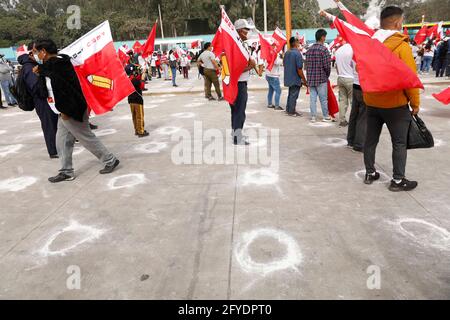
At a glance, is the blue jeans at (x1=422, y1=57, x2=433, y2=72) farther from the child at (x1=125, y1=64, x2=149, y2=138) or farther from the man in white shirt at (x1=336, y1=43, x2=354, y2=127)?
the child at (x1=125, y1=64, x2=149, y2=138)

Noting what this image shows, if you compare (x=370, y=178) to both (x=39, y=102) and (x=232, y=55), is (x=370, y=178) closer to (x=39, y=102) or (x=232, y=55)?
(x=232, y=55)

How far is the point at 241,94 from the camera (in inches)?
216

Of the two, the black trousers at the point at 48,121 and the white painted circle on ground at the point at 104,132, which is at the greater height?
the black trousers at the point at 48,121

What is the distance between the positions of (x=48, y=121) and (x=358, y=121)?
4.81 m

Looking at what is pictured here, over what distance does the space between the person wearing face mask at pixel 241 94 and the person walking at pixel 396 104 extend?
6.76 feet

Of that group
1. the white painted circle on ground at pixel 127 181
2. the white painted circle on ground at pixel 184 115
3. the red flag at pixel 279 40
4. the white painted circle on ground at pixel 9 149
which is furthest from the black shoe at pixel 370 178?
the red flag at pixel 279 40

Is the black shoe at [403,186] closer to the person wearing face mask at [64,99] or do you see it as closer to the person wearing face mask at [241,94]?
the person wearing face mask at [241,94]

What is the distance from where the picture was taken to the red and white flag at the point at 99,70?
4.38 metres

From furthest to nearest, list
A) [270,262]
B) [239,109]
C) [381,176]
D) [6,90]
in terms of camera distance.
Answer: [6,90] → [239,109] → [381,176] → [270,262]

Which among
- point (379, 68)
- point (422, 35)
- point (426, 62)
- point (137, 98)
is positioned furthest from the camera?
point (422, 35)

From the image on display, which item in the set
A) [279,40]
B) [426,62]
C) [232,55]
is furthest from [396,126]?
[426,62]

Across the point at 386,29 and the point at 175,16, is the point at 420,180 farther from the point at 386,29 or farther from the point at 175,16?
the point at 175,16

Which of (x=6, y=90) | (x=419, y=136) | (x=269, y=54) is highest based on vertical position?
(x=269, y=54)
